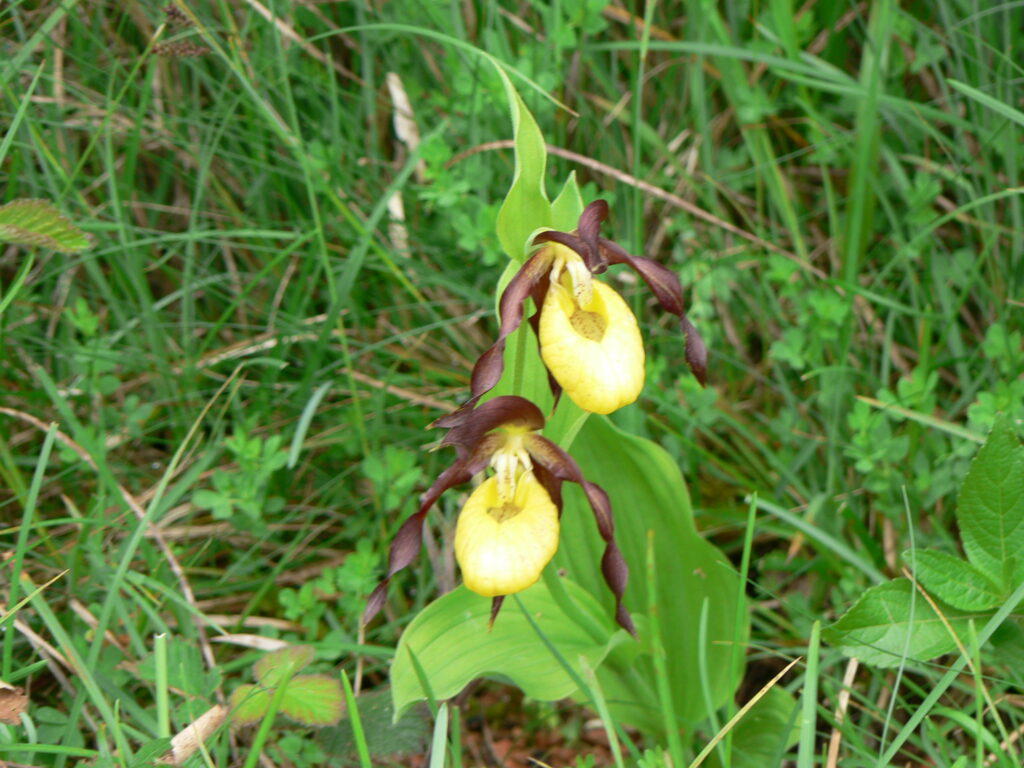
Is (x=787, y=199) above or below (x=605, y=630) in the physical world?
above

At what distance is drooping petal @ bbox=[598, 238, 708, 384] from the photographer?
3.46 ft

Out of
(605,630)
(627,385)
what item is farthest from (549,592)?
(627,385)

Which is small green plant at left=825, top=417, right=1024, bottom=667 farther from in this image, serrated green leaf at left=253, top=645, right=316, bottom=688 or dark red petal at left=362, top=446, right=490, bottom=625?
serrated green leaf at left=253, top=645, right=316, bottom=688

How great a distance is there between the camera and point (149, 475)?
1642mm

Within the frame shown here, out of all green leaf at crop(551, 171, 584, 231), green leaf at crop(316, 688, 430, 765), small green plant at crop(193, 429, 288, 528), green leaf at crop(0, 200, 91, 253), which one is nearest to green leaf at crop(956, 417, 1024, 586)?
green leaf at crop(551, 171, 584, 231)

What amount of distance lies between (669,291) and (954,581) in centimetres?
44

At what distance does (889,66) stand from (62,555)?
5.51 ft

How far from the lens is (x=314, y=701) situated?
113 centimetres

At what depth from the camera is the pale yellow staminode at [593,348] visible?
3.19ft

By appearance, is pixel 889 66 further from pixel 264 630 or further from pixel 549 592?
pixel 264 630

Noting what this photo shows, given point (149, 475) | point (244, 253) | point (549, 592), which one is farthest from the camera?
point (244, 253)

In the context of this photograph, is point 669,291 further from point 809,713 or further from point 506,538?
point 809,713

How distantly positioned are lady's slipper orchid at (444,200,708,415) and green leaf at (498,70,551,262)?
0.03 m

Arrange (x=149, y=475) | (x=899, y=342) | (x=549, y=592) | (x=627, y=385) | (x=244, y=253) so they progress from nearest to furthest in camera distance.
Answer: (x=627, y=385), (x=549, y=592), (x=149, y=475), (x=899, y=342), (x=244, y=253)
